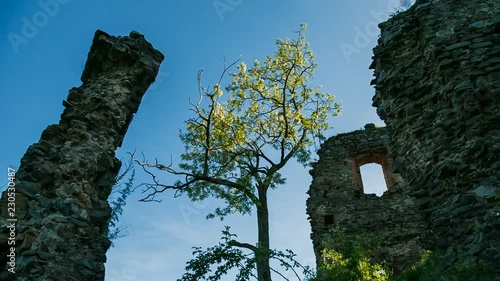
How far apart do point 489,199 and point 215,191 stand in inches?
378

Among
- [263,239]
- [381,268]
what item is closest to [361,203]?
[263,239]

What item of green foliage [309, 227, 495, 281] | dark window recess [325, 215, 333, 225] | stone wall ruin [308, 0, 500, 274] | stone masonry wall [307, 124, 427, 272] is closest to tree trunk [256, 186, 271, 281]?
green foliage [309, 227, 495, 281]

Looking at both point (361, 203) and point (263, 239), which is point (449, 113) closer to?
point (263, 239)

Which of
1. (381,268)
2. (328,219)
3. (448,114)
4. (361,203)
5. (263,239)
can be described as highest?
(361,203)

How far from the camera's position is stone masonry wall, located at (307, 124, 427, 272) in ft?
33.9

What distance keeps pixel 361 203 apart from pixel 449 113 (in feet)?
25.1

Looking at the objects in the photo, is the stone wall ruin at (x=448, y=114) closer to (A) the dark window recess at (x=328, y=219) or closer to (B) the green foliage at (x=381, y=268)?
(B) the green foliage at (x=381, y=268)

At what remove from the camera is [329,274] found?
6438 millimetres

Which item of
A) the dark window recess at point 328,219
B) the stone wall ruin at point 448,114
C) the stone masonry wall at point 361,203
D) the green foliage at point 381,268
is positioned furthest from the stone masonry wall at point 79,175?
the dark window recess at point 328,219

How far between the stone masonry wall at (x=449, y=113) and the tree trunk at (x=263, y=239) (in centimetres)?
450

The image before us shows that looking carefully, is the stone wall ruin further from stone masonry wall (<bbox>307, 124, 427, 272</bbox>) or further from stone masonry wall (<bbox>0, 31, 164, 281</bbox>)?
stone masonry wall (<bbox>307, 124, 427, 272</bbox>)

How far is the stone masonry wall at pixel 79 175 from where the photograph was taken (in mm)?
4484

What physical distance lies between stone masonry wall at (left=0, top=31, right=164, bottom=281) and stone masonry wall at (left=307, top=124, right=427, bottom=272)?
20.3 feet

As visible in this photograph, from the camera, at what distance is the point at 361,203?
38.0 feet
